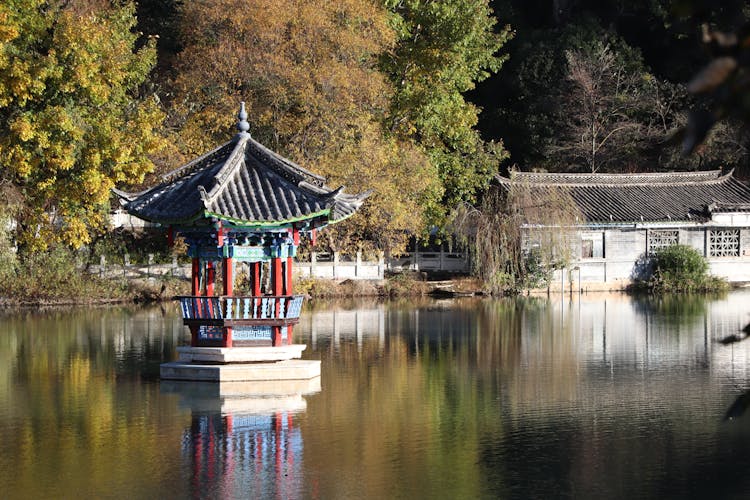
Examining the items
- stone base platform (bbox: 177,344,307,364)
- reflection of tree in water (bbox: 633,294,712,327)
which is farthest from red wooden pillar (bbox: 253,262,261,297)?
reflection of tree in water (bbox: 633,294,712,327)

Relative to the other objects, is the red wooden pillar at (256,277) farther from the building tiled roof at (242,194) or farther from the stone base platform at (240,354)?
the building tiled roof at (242,194)

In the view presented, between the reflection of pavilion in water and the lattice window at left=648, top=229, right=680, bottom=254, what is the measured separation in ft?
84.4

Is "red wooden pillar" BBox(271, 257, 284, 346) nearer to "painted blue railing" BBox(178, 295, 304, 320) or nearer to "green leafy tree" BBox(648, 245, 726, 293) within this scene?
"painted blue railing" BBox(178, 295, 304, 320)

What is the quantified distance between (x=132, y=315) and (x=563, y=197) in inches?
645

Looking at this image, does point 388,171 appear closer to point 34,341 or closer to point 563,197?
point 563,197

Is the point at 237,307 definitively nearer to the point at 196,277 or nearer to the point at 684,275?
the point at 196,277

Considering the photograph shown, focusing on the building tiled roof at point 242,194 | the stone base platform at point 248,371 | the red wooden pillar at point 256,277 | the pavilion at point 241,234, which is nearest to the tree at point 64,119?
the building tiled roof at point 242,194

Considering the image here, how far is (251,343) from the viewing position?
18.8 metres

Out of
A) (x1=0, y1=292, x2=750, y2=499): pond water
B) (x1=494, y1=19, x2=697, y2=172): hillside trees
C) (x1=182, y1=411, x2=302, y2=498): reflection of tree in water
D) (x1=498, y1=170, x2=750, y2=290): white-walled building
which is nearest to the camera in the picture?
Answer: (x1=182, y1=411, x2=302, y2=498): reflection of tree in water

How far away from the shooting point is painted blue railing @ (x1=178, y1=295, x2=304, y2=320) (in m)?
18.4

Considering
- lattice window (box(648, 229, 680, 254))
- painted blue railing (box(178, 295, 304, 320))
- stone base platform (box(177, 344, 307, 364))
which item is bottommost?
stone base platform (box(177, 344, 307, 364))

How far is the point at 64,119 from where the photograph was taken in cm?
2952

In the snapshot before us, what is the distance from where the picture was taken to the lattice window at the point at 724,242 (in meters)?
42.8

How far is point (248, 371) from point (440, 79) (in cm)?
2480
